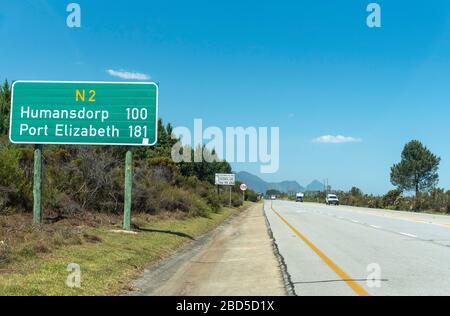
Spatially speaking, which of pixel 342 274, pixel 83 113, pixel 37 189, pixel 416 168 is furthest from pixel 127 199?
pixel 416 168

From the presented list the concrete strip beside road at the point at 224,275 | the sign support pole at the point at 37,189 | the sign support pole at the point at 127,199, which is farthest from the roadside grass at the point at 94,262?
the sign support pole at the point at 37,189

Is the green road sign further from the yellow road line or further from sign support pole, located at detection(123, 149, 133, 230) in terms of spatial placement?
the yellow road line

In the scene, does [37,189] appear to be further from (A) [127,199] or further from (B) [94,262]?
(B) [94,262]

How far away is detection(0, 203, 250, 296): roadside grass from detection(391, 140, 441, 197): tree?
243 feet

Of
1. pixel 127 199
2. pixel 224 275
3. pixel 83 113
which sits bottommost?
pixel 224 275

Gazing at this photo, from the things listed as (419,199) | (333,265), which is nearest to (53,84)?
(333,265)

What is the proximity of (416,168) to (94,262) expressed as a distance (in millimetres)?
82133

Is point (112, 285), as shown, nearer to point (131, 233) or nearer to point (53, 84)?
point (131, 233)

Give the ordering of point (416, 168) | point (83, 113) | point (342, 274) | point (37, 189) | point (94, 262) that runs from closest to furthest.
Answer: point (342, 274)
point (94, 262)
point (37, 189)
point (83, 113)
point (416, 168)

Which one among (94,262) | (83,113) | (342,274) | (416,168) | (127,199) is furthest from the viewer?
(416,168)

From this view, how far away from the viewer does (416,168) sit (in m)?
86.9

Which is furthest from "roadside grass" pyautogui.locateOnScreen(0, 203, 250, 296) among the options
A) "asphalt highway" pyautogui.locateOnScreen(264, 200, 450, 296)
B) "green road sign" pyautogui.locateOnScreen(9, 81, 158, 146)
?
"asphalt highway" pyautogui.locateOnScreen(264, 200, 450, 296)

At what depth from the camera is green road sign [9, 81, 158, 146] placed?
709 inches

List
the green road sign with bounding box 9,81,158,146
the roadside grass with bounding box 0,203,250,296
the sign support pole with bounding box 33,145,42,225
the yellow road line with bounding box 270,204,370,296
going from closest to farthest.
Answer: the yellow road line with bounding box 270,204,370,296
the roadside grass with bounding box 0,203,250,296
the sign support pole with bounding box 33,145,42,225
the green road sign with bounding box 9,81,158,146
